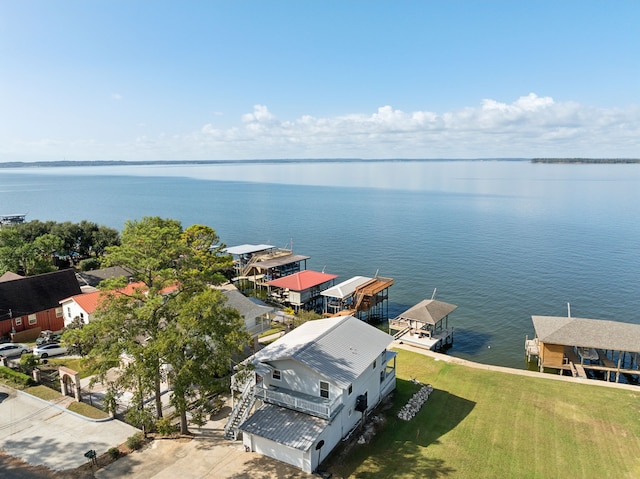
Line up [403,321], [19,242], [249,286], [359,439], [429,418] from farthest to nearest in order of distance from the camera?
1. [249,286]
2. [19,242]
3. [403,321]
4. [429,418]
5. [359,439]

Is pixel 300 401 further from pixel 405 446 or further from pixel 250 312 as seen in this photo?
pixel 250 312

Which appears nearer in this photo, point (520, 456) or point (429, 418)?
point (520, 456)

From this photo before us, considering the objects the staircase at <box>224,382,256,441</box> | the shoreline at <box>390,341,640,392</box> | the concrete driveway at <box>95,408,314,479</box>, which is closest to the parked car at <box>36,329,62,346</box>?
the concrete driveway at <box>95,408,314,479</box>

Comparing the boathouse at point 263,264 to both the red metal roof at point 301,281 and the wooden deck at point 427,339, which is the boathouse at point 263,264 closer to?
the red metal roof at point 301,281

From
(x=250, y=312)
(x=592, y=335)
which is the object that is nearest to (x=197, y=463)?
(x=250, y=312)

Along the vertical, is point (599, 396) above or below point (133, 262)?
below

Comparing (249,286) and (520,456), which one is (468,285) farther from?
(520,456)

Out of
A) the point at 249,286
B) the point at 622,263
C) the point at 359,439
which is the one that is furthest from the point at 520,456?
the point at 622,263
